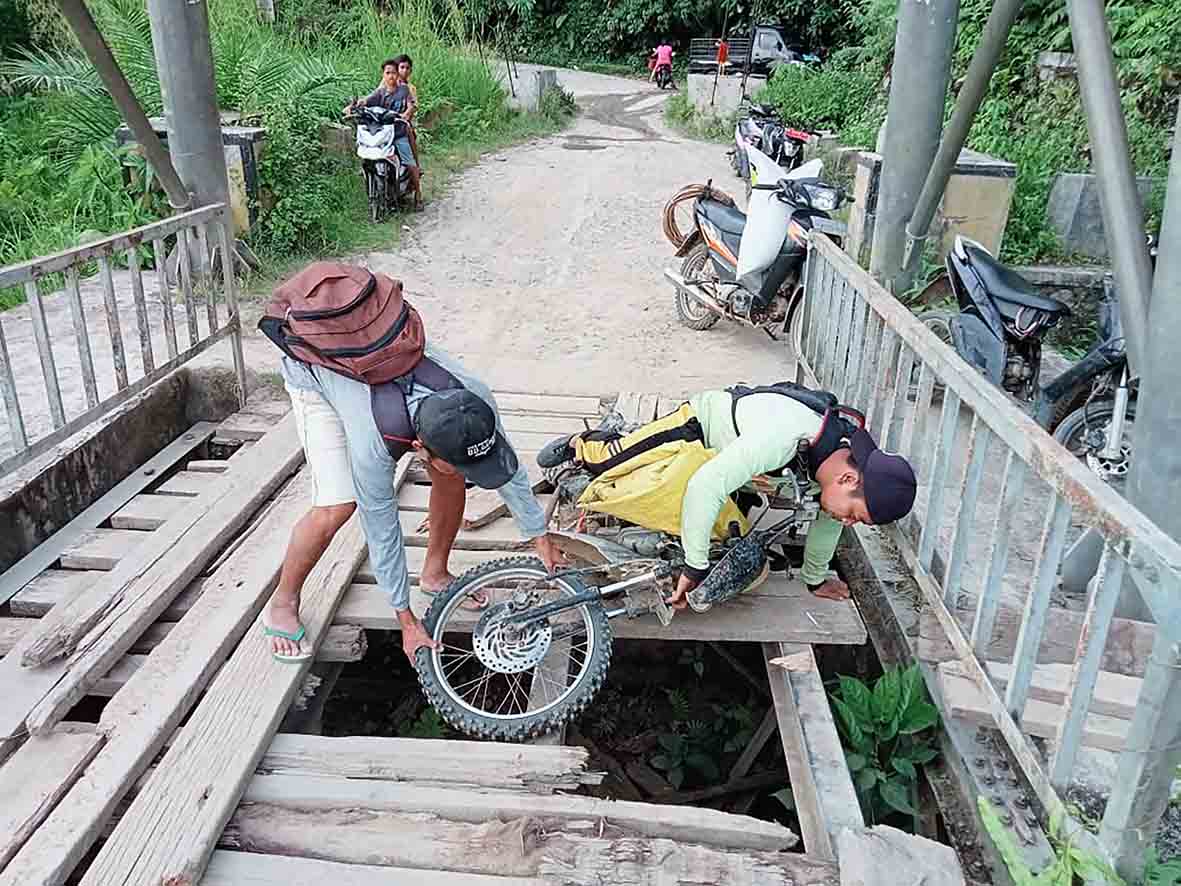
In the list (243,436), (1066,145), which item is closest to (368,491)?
(243,436)

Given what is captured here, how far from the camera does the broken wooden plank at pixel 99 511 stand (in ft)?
12.0

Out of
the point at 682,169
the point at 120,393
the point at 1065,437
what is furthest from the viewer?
the point at 682,169

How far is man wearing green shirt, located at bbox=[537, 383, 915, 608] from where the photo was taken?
2.60 metres

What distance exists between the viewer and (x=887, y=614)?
10.6 ft

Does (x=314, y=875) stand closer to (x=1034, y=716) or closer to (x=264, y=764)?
(x=264, y=764)

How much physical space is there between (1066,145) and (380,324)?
7106 mm

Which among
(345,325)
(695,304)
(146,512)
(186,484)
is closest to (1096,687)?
(345,325)

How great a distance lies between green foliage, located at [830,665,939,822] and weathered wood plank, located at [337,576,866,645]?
0.21 metres

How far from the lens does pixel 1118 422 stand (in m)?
3.91

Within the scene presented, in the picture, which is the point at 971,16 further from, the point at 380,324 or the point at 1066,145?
the point at 380,324

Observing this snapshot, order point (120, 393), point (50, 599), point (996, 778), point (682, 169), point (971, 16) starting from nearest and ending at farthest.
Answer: point (996, 778) < point (50, 599) < point (120, 393) < point (971, 16) < point (682, 169)

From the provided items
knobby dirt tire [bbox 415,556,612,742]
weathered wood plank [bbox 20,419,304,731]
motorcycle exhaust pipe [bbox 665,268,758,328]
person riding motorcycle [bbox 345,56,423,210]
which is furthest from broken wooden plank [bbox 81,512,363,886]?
person riding motorcycle [bbox 345,56,423,210]

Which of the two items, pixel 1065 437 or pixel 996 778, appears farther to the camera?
pixel 1065 437

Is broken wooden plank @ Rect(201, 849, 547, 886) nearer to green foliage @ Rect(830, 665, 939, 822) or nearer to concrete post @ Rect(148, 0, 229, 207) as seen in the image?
green foliage @ Rect(830, 665, 939, 822)
